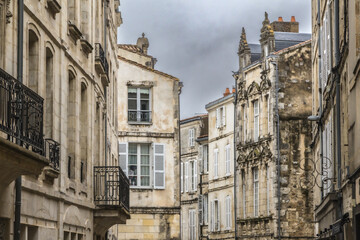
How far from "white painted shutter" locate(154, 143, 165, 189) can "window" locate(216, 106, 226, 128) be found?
17.0m

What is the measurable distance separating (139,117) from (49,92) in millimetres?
24136

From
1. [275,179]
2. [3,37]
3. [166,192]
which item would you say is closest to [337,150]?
[3,37]

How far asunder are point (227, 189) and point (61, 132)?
39079 mm

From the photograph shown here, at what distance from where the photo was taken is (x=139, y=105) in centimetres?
4197

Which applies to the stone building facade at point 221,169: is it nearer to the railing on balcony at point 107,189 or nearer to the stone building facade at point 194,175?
the stone building facade at point 194,175

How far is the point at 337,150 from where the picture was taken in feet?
72.5

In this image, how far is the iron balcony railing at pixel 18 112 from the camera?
477 inches

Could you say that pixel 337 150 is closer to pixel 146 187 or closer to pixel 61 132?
pixel 61 132

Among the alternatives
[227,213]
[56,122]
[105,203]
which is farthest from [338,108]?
[227,213]

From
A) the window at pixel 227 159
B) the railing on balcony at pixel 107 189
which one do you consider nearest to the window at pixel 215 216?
the window at pixel 227 159

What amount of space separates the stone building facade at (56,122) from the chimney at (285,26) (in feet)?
88.4

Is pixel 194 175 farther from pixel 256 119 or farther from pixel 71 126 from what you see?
pixel 71 126

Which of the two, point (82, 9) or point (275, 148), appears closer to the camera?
point (82, 9)

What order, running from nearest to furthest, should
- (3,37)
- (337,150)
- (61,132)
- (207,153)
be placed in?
1. (3,37)
2. (61,132)
3. (337,150)
4. (207,153)
